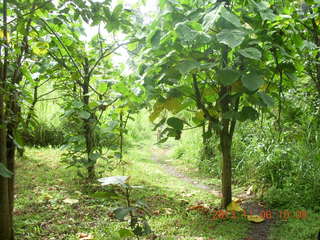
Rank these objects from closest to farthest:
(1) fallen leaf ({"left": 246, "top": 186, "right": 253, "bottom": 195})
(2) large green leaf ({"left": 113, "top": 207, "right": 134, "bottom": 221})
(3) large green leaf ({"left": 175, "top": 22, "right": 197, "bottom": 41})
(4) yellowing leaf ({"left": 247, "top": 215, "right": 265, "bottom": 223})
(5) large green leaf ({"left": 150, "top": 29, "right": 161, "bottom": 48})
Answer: (2) large green leaf ({"left": 113, "top": 207, "right": 134, "bottom": 221}) < (3) large green leaf ({"left": 175, "top": 22, "right": 197, "bottom": 41}) < (5) large green leaf ({"left": 150, "top": 29, "right": 161, "bottom": 48}) < (4) yellowing leaf ({"left": 247, "top": 215, "right": 265, "bottom": 223}) < (1) fallen leaf ({"left": 246, "top": 186, "right": 253, "bottom": 195})

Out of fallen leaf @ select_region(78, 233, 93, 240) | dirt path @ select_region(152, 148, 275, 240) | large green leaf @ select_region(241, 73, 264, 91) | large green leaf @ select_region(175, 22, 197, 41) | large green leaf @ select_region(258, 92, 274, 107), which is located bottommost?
dirt path @ select_region(152, 148, 275, 240)

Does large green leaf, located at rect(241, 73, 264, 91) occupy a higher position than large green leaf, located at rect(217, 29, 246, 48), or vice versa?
large green leaf, located at rect(217, 29, 246, 48)

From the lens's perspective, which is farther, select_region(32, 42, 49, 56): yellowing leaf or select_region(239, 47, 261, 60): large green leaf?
select_region(32, 42, 49, 56): yellowing leaf

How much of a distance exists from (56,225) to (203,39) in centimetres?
163

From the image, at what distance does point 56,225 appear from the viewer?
2.15 meters

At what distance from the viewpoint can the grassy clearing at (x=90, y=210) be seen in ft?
6.77

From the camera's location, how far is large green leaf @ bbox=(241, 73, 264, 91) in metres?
1.40

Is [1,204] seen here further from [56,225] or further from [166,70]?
[166,70]

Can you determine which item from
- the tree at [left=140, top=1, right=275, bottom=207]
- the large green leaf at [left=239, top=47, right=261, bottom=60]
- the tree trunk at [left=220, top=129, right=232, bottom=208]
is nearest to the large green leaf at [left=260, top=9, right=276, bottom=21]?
the tree at [left=140, top=1, right=275, bottom=207]

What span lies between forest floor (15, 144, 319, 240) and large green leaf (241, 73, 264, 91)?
2.82ft

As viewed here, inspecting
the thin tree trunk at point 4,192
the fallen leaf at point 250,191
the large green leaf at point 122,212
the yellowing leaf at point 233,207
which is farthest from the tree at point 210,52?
the fallen leaf at point 250,191

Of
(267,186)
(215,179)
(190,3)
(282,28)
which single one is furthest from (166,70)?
(215,179)

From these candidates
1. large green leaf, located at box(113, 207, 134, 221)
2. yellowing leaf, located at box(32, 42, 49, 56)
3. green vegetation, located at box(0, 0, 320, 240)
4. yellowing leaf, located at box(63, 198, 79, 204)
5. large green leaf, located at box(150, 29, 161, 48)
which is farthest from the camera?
yellowing leaf, located at box(63, 198, 79, 204)

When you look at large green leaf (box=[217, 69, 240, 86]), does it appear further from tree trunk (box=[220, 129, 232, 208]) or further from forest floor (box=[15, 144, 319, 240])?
tree trunk (box=[220, 129, 232, 208])
